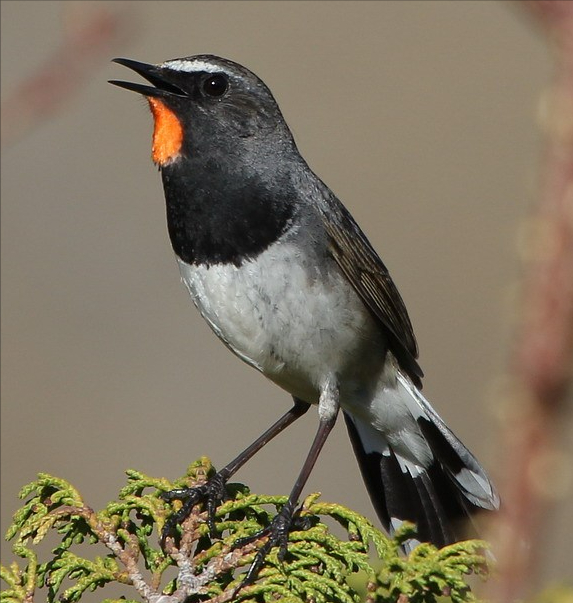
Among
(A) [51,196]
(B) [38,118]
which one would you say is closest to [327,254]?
(B) [38,118]

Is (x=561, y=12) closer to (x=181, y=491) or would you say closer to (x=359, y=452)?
(x=181, y=491)

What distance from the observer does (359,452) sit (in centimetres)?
480

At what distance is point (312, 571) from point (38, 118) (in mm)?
1678

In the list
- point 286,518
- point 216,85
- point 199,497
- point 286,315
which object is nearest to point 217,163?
point 216,85

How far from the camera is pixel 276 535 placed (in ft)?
9.18

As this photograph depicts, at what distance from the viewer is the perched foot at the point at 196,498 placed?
2838mm

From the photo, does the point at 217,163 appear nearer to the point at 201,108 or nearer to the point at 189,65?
the point at 201,108

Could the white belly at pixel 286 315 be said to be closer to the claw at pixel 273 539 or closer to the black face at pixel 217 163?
the black face at pixel 217 163

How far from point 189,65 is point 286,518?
210 centimetres

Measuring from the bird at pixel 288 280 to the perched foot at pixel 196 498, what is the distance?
251 millimetres

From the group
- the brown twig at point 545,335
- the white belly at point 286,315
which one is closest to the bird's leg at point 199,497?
the white belly at point 286,315

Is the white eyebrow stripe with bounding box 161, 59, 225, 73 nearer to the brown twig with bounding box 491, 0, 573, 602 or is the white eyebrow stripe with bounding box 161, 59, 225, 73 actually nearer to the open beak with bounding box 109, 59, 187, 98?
the open beak with bounding box 109, 59, 187, 98

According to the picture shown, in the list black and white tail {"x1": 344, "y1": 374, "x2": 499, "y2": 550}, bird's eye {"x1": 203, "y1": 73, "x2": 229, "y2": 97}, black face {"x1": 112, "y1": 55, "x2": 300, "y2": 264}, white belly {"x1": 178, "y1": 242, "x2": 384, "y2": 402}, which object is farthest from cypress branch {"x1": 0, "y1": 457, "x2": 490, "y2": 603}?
bird's eye {"x1": 203, "y1": 73, "x2": 229, "y2": 97}

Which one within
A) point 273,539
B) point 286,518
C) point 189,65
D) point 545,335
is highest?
point 189,65
